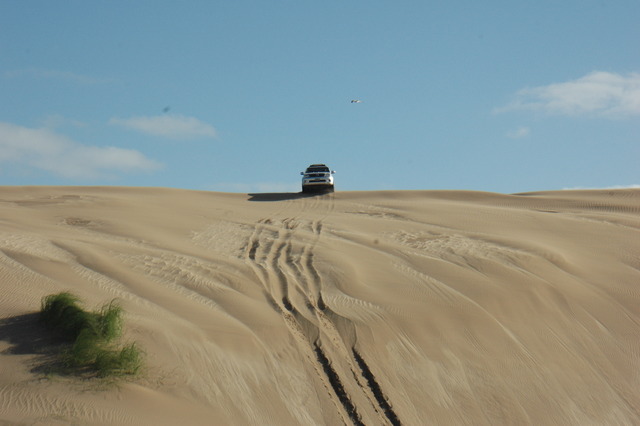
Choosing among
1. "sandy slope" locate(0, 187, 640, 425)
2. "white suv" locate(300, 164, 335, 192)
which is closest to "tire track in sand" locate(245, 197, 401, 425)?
"sandy slope" locate(0, 187, 640, 425)

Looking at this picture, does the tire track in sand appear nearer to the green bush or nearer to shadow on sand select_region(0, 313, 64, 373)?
the green bush

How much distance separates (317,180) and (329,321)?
1955cm

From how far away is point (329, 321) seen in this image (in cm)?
1094

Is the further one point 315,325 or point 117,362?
point 315,325

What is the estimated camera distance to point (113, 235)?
592 inches

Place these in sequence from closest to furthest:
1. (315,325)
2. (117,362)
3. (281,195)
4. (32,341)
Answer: (117,362) < (32,341) < (315,325) < (281,195)

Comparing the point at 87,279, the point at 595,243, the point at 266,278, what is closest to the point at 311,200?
the point at 595,243

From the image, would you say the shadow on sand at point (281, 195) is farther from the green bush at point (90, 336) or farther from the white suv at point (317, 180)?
the green bush at point (90, 336)

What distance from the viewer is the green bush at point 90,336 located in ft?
26.1

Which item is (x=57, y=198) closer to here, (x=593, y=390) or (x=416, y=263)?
(x=416, y=263)

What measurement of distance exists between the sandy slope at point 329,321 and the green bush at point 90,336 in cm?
24

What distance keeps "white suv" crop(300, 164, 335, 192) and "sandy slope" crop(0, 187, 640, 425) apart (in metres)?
12.2

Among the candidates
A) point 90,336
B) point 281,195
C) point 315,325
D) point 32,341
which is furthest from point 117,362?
point 281,195

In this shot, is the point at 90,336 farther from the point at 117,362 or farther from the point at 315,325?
the point at 315,325
